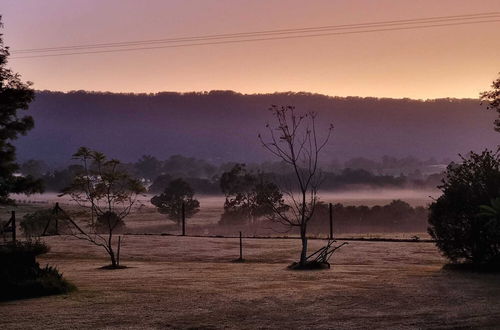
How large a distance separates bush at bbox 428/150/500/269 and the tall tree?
21.0 metres

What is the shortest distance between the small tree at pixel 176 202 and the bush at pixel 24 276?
67489 mm

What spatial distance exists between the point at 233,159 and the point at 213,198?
47.4 m

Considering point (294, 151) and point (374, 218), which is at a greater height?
point (294, 151)

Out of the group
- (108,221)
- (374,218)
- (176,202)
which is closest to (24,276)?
(108,221)

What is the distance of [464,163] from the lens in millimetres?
17719

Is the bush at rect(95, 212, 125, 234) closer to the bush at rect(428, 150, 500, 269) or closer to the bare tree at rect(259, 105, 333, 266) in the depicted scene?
the bare tree at rect(259, 105, 333, 266)

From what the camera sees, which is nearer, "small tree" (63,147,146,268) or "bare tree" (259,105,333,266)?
"bare tree" (259,105,333,266)

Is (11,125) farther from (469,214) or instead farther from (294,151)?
(469,214)

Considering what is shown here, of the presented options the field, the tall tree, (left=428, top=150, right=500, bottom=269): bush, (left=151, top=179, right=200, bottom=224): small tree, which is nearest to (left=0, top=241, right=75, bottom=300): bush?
the field

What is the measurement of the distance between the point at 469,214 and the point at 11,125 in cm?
2440

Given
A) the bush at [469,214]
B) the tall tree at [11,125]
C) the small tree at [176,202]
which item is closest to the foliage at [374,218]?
the small tree at [176,202]

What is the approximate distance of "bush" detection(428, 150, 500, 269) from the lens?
16.6m

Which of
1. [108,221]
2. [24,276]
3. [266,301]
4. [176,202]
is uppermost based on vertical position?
[176,202]

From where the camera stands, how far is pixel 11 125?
110ft
